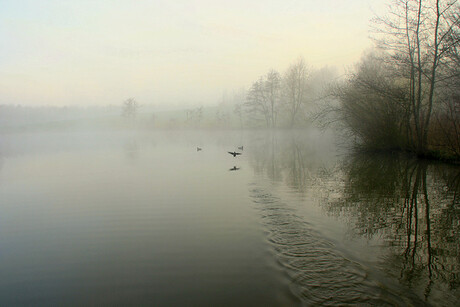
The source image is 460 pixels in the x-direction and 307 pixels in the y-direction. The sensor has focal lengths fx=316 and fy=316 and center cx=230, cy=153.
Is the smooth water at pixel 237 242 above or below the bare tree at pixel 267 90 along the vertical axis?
below

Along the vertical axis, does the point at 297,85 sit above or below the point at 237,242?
→ above

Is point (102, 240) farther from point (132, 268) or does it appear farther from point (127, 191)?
point (127, 191)

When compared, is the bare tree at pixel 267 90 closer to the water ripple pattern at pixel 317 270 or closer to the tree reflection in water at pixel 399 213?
the tree reflection in water at pixel 399 213

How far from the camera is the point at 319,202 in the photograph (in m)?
12.1

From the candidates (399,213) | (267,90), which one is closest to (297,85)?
(267,90)

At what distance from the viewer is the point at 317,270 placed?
21.3 feet

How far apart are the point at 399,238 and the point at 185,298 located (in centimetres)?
561

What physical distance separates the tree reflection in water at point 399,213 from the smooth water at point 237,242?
0.04 meters

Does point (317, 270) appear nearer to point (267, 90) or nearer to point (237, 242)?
point (237, 242)

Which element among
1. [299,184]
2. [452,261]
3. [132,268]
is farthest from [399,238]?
[299,184]

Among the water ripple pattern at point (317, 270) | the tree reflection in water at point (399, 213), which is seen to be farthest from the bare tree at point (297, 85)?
the water ripple pattern at point (317, 270)

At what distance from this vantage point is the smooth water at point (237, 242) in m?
5.88

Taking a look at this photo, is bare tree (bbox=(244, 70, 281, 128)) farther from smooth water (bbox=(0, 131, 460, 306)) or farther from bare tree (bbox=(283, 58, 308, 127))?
smooth water (bbox=(0, 131, 460, 306))

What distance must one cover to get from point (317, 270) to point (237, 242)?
253cm
